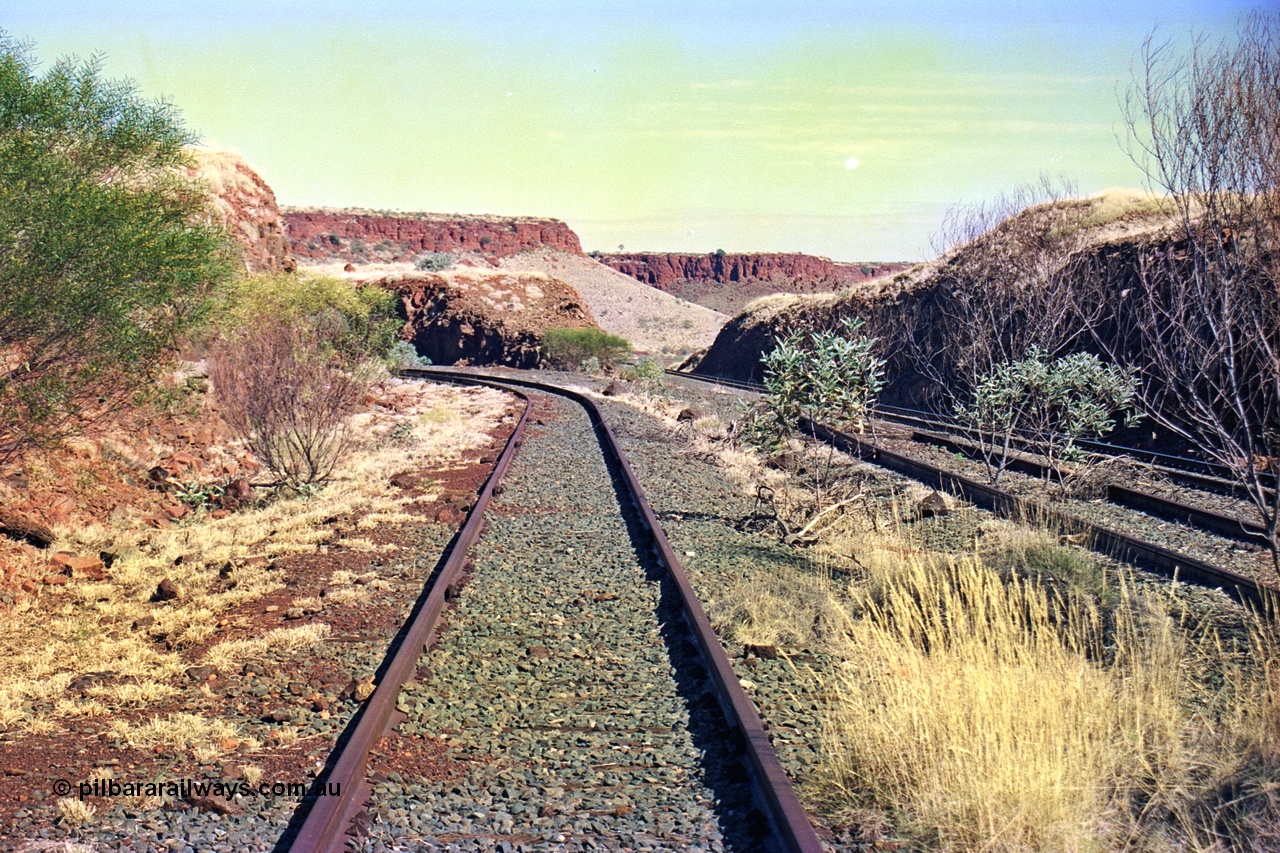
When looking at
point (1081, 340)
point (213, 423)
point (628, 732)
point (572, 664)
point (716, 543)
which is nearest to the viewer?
Answer: point (628, 732)

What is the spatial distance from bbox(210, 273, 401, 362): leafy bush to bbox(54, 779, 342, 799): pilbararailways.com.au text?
22.2ft

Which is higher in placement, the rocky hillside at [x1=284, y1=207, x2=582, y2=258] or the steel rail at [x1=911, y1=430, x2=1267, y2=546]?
the rocky hillside at [x1=284, y1=207, x2=582, y2=258]

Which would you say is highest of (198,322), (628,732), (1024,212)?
(1024,212)

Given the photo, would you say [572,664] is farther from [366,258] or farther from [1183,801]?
[366,258]

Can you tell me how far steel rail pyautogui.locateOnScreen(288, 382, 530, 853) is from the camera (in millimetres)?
3773

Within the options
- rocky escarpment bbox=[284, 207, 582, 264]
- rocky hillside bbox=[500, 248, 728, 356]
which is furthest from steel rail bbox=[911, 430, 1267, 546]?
rocky escarpment bbox=[284, 207, 582, 264]

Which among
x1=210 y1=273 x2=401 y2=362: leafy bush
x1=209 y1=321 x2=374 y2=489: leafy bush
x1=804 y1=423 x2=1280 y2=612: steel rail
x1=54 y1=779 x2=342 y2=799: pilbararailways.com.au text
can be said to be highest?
x1=210 y1=273 x2=401 y2=362: leafy bush

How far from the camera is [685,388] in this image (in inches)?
1287

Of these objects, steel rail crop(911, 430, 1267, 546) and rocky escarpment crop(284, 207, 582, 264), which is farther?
rocky escarpment crop(284, 207, 582, 264)

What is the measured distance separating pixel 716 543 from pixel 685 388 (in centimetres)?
2308

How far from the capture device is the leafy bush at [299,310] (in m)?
12.3

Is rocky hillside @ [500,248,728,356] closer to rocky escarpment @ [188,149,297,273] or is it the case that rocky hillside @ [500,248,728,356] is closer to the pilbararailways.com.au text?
rocky escarpment @ [188,149,297,273]

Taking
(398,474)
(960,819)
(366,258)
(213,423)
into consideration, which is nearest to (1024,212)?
(398,474)

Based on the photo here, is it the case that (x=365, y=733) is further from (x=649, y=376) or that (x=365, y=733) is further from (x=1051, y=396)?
(x=649, y=376)
